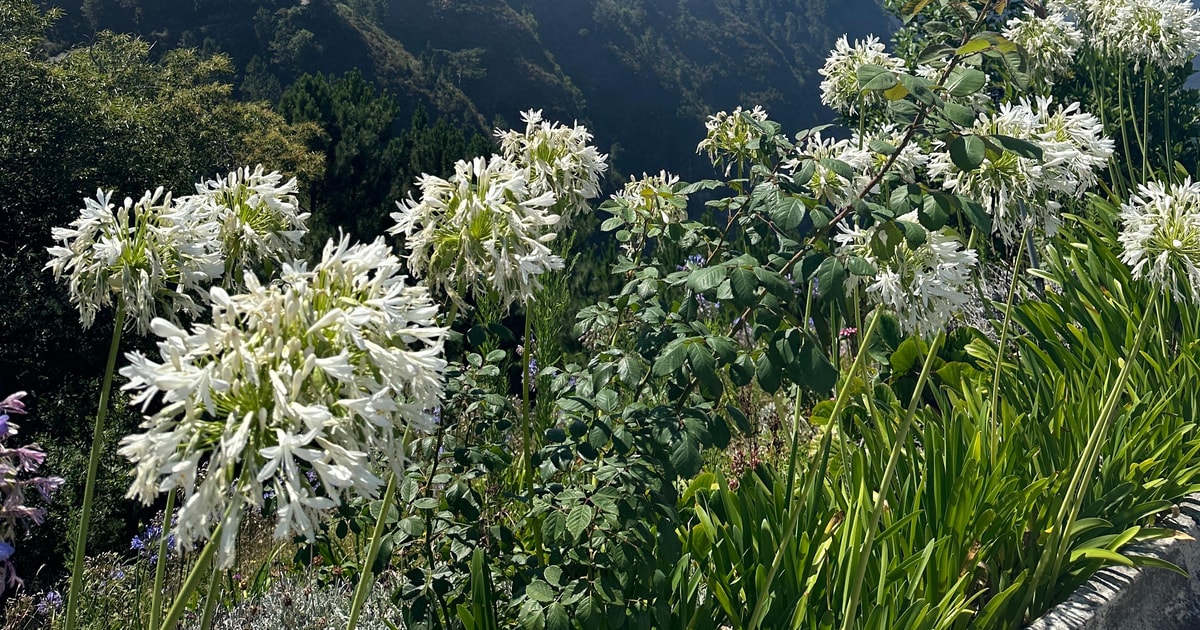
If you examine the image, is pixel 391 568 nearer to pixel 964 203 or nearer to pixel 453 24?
pixel 964 203

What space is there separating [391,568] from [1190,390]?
3015mm

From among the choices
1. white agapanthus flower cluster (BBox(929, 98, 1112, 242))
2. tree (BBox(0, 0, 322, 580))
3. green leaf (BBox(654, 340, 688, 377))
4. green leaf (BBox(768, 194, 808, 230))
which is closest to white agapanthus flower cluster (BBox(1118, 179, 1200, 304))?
white agapanthus flower cluster (BBox(929, 98, 1112, 242))

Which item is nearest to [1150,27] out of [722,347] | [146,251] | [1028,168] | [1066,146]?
[1066,146]

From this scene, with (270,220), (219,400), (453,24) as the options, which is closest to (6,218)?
(270,220)

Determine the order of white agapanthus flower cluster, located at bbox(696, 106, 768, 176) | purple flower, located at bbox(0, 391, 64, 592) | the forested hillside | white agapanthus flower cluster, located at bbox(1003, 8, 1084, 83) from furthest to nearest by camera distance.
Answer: the forested hillside < white agapanthus flower cluster, located at bbox(1003, 8, 1084, 83) < white agapanthus flower cluster, located at bbox(696, 106, 768, 176) < purple flower, located at bbox(0, 391, 64, 592)

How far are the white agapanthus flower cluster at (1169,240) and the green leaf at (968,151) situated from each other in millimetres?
1044

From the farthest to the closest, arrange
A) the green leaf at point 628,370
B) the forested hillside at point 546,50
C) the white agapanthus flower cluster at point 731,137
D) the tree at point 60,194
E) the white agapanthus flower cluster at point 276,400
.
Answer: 1. the forested hillside at point 546,50
2. the tree at point 60,194
3. the white agapanthus flower cluster at point 731,137
4. the green leaf at point 628,370
5. the white agapanthus flower cluster at point 276,400

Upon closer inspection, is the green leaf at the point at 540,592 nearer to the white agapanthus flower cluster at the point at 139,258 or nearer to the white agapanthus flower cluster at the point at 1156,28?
the white agapanthus flower cluster at the point at 139,258

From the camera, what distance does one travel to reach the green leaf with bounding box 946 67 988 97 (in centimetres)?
174

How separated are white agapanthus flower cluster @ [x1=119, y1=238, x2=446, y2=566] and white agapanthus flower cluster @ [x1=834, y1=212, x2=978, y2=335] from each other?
1.33 m

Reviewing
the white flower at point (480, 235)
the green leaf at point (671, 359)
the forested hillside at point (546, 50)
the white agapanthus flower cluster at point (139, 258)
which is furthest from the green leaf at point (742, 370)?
the forested hillside at point (546, 50)

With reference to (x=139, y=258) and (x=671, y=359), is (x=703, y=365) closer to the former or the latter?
(x=671, y=359)

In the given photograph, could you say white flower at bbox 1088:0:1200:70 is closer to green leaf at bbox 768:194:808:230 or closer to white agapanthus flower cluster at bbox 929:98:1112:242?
white agapanthus flower cluster at bbox 929:98:1112:242

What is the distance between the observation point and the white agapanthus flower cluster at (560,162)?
7.54ft
